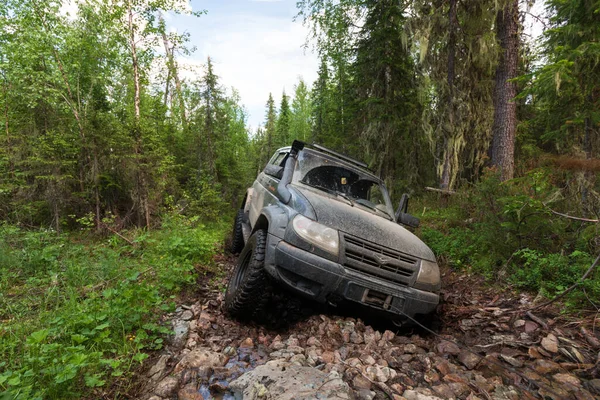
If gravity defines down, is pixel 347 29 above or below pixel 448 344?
above

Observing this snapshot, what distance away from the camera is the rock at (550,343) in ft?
8.27

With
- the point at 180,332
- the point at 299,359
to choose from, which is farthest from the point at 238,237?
the point at 299,359

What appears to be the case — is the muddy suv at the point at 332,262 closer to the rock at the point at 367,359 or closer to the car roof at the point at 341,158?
the rock at the point at 367,359

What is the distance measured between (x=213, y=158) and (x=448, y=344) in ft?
49.9

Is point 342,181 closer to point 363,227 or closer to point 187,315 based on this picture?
point 363,227

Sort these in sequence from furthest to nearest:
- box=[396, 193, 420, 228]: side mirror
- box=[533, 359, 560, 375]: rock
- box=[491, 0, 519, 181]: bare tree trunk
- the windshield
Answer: box=[491, 0, 519, 181]: bare tree trunk → box=[396, 193, 420, 228]: side mirror → the windshield → box=[533, 359, 560, 375]: rock

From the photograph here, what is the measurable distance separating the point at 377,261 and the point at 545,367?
1.47 meters

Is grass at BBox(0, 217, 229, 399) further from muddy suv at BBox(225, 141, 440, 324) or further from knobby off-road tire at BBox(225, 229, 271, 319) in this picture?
muddy suv at BBox(225, 141, 440, 324)

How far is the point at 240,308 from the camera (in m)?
3.04

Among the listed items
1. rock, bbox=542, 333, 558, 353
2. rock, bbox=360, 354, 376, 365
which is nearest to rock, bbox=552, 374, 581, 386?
rock, bbox=542, 333, 558, 353

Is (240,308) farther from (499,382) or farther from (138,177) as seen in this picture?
(138,177)

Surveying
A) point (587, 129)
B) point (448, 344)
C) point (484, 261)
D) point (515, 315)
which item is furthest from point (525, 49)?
point (448, 344)

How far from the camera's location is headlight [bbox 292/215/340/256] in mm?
2850

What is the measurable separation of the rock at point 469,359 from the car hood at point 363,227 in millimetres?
962
